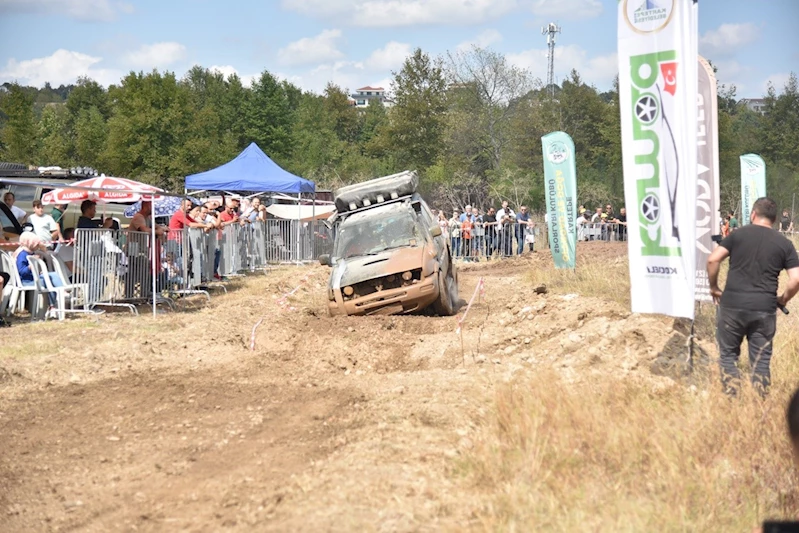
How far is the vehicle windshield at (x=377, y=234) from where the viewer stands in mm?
15906

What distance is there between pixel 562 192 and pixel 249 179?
12321 mm

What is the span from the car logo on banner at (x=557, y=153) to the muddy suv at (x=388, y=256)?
14.0 ft

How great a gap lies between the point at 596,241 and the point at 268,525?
1258 inches

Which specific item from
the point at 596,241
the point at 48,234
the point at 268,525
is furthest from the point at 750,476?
the point at 596,241

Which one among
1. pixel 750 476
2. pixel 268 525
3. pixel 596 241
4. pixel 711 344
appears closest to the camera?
pixel 268 525

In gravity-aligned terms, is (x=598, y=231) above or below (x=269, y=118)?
below

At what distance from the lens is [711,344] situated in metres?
10.8

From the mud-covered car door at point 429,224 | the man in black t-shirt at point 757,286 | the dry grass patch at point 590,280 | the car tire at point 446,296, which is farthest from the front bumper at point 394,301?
the man in black t-shirt at point 757,286

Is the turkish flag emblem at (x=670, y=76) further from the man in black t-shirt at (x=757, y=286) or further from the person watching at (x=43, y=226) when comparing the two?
the person watching at (x=43, y=226)

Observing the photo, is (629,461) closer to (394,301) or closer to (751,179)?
(394,301)

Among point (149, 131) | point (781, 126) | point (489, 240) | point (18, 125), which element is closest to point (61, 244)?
point (489, 240)

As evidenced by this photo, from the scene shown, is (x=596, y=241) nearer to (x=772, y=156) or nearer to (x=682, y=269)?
(x=682, y=269)

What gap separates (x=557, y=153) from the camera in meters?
20.7

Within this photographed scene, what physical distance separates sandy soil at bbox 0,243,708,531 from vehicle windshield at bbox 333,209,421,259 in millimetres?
1308
